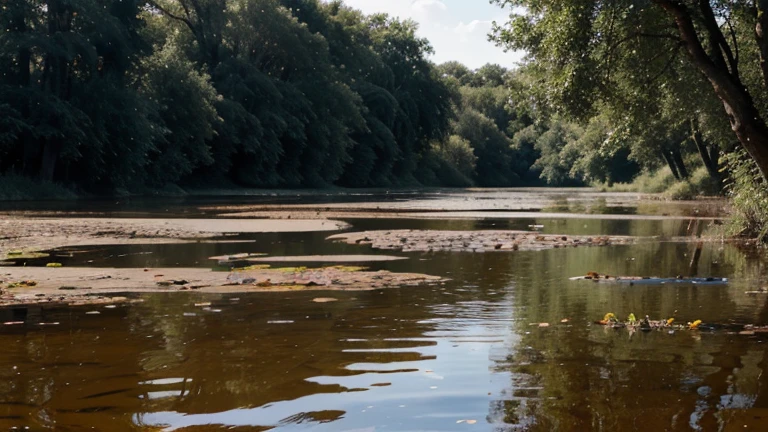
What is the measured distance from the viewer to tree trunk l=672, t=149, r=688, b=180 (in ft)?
193

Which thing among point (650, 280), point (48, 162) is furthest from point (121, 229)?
point (48, 162)

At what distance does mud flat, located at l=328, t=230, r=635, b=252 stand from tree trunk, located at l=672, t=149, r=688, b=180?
3932 centimetres

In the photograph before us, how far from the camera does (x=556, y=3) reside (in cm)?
1683

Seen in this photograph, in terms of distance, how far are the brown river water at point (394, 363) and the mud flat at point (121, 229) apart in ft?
26.2

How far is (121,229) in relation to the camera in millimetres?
22906

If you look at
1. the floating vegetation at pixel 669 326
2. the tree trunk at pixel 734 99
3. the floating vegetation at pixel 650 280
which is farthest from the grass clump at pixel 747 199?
the floating vegetation at pixel 669 326

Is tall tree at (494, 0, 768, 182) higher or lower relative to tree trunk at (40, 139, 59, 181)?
higher

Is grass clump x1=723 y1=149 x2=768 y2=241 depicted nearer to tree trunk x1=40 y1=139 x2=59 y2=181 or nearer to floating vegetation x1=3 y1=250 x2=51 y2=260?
floating vegetation x1=3 y1=250 x2=51 y2=260

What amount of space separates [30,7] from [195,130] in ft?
45.6

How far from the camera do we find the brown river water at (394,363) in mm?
5395

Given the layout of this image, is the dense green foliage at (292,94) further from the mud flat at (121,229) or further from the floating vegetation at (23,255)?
the floating vegetation at (23,255)

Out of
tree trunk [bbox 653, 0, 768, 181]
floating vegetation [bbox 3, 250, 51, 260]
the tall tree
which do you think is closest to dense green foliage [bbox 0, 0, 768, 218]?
the tall tree

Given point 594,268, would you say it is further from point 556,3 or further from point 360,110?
point 360,110

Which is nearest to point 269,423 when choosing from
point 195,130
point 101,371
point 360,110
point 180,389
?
point 180,389
